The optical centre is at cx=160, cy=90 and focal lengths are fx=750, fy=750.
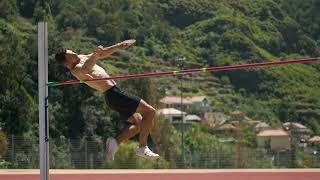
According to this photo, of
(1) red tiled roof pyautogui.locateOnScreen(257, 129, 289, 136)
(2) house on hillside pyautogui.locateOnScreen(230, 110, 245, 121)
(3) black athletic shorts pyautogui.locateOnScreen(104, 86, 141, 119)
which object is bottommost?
(1) red tiled roof pyautogui.locateOnScreen(257, 129, 289, 136)

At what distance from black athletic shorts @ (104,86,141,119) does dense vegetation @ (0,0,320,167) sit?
36.9 meters

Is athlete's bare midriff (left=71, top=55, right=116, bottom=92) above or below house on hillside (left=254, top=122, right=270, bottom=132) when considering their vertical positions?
above

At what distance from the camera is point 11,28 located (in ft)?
166

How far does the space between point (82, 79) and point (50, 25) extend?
161 feet

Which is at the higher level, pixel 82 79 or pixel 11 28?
pixel 11 28

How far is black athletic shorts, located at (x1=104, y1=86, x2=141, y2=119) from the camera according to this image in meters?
7.75

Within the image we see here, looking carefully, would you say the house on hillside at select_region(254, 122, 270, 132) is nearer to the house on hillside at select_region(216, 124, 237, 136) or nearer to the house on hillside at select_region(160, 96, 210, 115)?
the house on hillside at select_region(216, 124, 237, 136)

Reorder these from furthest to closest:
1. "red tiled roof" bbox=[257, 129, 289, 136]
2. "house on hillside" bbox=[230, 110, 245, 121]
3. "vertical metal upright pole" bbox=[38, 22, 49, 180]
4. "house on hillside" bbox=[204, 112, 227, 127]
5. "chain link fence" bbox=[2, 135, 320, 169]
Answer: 1. "house on hillside" bbox=[230, 110, 245, 121]
2. "house on hillside" bbox=[204, 112, 227, 127]
3. "red tiled roof" bbox=[257, 129, 289, 136]
4. "chain link fence" bbox=[2, 135, 320, 169]
5. "vertical metal upright pole" bbox=[38, 22, 49, 180]

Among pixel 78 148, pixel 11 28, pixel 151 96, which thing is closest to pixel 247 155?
pixel 78 148

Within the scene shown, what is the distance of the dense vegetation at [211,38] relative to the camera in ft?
183

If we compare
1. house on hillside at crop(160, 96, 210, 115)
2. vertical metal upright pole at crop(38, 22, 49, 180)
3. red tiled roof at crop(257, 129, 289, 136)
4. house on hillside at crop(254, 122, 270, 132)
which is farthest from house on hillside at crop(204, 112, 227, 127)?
vertical metal upright pole at crop(38, 22, 49, 180)

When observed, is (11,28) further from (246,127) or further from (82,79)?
(82,79)

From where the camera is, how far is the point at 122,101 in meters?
7.79

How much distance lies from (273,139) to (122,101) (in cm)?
4133
